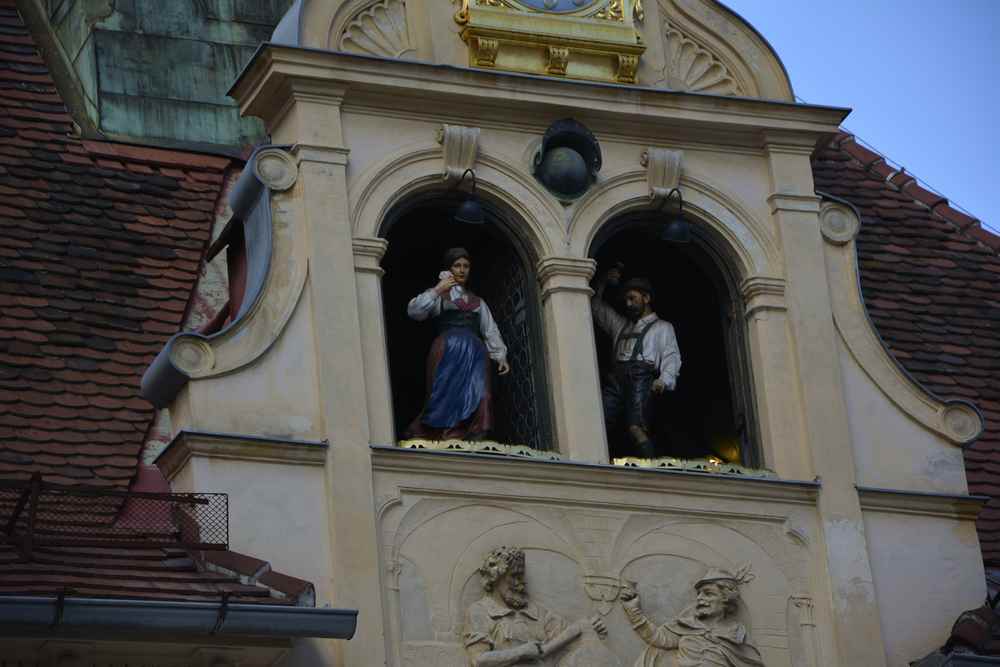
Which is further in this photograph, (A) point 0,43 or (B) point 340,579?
(A) point 0,43

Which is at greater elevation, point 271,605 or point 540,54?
point 540,54

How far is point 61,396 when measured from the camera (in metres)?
21.3

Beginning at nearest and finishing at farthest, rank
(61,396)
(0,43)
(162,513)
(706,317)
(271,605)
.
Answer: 1. (271,605)
2. (162,513)
3. (61,396)
4. (706,317)
5. (0,43)

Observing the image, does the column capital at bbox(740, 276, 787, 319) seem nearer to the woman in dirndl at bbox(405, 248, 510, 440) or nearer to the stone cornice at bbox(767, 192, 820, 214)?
the stone cornice at bbox(767, 192, 820, 214)

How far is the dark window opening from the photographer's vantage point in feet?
72.9

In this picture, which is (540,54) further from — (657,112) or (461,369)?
(461,369)

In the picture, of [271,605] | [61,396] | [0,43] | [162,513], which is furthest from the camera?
[0,43]

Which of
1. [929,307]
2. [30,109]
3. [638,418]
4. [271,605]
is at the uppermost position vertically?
[30,109]

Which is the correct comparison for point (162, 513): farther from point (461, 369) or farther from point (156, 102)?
point (156, 102)

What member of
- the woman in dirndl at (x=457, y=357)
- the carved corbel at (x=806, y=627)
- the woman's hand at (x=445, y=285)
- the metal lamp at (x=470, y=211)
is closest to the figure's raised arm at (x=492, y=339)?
the woman in dirndl at (x=457, y=357)

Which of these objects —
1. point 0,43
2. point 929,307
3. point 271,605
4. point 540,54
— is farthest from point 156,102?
point 271,605

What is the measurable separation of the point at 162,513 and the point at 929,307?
7349mm

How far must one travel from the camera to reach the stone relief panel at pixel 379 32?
71.8ft

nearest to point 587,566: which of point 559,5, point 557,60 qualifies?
point 557,60
